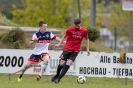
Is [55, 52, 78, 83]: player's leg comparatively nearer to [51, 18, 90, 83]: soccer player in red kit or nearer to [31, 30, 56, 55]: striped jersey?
[51, 18, 90, 83]: soccer player in red kit

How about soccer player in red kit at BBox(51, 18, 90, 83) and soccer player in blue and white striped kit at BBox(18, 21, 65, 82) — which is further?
soccer player in blue and white striped kit at BBox(18, 21, 65, 82)

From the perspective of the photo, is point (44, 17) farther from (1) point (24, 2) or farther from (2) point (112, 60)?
(2) point (112, 60)

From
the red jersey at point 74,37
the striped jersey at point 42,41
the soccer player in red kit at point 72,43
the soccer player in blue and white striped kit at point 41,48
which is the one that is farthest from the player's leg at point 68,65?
the striped jersey at point 42,41

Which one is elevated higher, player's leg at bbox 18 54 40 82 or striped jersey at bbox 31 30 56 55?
striped jersey at bbox 31 30 56 55

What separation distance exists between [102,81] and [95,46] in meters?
4.79

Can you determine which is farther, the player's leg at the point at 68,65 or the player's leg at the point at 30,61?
the player's leg at the point at 30,61

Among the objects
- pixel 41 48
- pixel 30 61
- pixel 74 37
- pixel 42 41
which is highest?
pixel 74 37

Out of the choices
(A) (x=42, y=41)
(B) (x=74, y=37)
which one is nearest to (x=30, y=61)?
(A) (x=42, y=41)

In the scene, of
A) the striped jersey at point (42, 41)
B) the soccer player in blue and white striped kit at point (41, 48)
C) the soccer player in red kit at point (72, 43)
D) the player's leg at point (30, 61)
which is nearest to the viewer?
the soccer player in red kit at point (72, 43)

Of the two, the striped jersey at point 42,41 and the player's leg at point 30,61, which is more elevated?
the striped jersey at point 42,41

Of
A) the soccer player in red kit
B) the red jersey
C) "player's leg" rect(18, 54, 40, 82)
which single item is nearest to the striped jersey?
"player's leg" rect(18, 54, 40, 82)

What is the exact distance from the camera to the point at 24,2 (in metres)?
49.3

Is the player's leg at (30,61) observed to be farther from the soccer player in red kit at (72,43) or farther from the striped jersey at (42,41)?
the soccer player in red kit at (72,43)

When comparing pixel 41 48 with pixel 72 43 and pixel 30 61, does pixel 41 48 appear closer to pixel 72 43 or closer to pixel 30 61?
pixel 30 61
